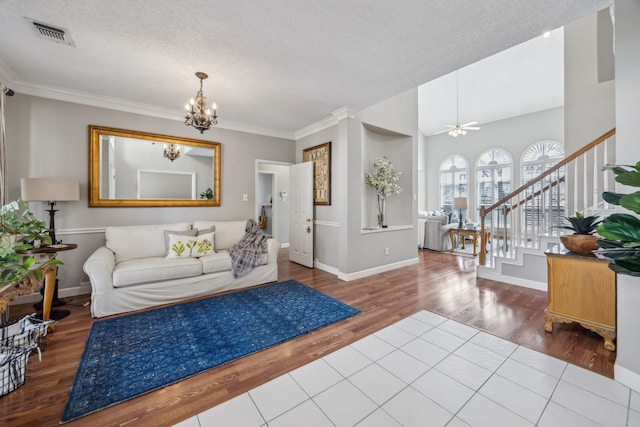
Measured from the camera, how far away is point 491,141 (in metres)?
7.81

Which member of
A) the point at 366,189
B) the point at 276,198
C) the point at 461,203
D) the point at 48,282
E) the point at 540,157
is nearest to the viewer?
the point at 48,282

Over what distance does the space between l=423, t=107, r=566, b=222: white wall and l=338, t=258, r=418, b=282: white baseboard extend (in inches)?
181

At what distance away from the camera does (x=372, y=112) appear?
4258 millimetres

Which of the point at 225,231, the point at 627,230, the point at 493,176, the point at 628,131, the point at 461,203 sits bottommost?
the point at 225,231

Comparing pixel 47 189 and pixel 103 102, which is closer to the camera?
pixel 47 189

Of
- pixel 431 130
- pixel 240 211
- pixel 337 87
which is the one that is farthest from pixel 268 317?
pixel 431 130

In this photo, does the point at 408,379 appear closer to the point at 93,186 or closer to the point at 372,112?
the point at 372,112

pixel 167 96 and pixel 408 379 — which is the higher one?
pixel 167 96

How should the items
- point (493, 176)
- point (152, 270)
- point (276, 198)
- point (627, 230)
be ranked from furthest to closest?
1. point (493, 176)
2. point (276, 198)
3. point (152, 270)
4. point (627, 230)

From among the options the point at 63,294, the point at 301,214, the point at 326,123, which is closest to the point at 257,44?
the point at 326,123

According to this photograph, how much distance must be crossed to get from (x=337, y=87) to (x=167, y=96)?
2263 millimetres

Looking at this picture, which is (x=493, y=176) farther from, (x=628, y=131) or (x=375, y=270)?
(x=628, y=131)

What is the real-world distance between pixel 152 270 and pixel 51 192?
1368mm

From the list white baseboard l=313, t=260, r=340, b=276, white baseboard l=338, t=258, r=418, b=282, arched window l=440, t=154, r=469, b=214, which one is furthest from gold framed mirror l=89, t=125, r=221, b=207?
arched window l=440, t=154, r=469, b=214
